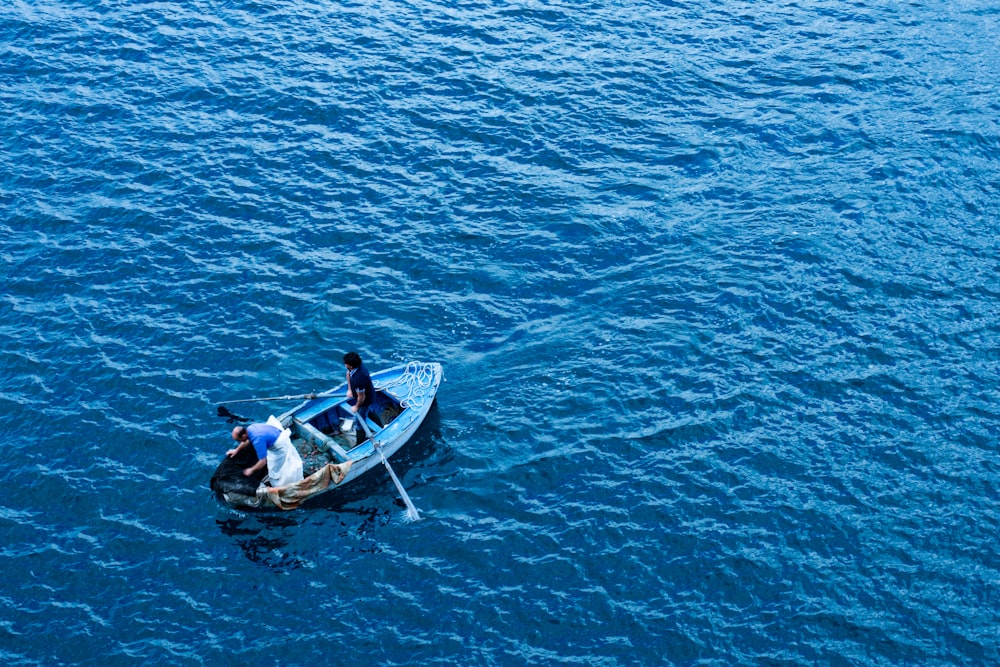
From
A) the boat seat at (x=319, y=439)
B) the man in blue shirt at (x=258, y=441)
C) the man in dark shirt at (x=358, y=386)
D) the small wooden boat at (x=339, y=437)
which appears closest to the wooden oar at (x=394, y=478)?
the small wooden boat at (x=339, y=437)

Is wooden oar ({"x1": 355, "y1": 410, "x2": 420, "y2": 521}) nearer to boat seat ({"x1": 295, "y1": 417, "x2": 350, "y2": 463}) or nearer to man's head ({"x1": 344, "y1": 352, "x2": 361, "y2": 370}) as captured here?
boat seat ({"x1": 295, "y1": 417, "x2": 350, "y2": 463})

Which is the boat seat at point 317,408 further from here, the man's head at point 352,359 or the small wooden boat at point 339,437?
the man's head at point 352,359

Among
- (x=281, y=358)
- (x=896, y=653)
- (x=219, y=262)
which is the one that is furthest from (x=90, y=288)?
(x=896, y=653)

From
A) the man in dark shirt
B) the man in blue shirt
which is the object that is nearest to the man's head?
the man in dark shirt

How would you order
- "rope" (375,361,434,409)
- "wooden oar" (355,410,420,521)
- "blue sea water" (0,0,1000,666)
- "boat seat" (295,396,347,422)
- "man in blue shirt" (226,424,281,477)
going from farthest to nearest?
"rope" (375,361,434,409), "boat seat" (295,396,347,422), "man in blue shirt" (226,424,281,477), "wooden oar" (355,410,420,521), "blue sea water" (0,0,1000,666)

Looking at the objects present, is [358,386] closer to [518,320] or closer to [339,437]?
[339,437]

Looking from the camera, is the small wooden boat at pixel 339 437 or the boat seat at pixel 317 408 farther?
the boat seat at pixel 317 408

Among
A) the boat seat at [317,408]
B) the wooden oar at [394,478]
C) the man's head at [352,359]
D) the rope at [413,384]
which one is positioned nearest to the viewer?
the wooden oar at [394,478]
